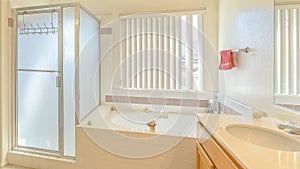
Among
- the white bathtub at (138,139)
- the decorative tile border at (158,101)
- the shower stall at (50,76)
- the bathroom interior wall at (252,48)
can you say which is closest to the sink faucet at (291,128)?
the bathroom interior wall at (252,48)

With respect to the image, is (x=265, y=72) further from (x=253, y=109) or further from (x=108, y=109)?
(x=108, y=109)

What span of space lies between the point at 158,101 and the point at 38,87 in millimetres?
1648

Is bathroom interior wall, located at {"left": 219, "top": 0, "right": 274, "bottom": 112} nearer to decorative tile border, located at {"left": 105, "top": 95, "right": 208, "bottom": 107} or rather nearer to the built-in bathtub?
decorative tile border, located at {"left": 105, "top": 95, "right": 208, "bottom": 107}

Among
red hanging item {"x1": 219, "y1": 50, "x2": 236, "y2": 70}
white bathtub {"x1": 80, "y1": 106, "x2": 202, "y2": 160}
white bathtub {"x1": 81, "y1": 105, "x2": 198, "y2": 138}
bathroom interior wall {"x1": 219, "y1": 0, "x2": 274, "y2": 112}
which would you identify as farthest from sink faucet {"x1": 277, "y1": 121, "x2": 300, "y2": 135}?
white bathtub {"x1": 81, "y1": 105, "x2": 198, "y2": 138}

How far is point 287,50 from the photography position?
134 cm

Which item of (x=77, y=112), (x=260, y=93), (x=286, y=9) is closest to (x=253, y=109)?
(x=260, y=93)

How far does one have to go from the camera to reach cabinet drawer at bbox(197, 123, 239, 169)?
0.91 m

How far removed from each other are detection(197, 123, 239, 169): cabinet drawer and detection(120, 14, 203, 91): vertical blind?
1615mm

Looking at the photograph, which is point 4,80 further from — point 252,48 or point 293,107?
point 293,107

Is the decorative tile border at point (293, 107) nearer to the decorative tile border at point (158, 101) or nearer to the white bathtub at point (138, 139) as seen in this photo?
the white bathtub at point (138, 139)

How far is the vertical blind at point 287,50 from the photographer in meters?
1.27

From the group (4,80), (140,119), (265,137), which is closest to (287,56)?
(265,137)

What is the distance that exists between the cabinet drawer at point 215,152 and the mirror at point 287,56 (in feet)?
1.85

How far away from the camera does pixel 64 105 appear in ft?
8.21
